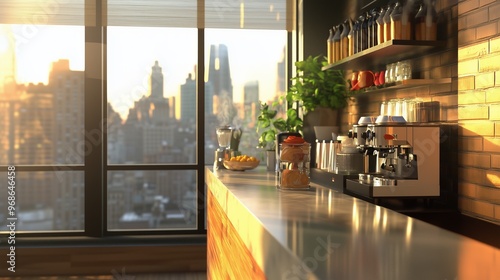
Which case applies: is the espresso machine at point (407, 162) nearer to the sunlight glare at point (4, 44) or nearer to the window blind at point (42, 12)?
the window blind at point (42, 12)

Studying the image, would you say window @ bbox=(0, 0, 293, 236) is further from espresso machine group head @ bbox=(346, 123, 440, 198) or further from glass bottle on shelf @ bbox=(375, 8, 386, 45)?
espresso machine group head @ bbox=(346, 123, 440, 198)

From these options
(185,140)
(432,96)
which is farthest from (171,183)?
(432,96)

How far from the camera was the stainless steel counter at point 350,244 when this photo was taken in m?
1.10

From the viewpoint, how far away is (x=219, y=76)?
555cm

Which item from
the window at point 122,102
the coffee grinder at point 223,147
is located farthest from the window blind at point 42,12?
the coffee grinder at point 223,147

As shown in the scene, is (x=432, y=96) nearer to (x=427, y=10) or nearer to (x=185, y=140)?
(x=427, y=10)

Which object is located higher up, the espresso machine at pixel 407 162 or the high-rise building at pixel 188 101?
the high-rise building at pixel 188 101

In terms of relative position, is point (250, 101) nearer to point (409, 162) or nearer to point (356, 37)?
point (356, 37)

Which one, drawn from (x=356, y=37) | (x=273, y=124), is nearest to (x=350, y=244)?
(x=356, y=37)

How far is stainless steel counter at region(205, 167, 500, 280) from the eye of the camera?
A: 43.3 inches

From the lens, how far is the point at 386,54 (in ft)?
11.8

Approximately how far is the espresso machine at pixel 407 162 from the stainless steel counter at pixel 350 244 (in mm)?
632

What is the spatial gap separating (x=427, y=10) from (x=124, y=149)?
3134 millimetres

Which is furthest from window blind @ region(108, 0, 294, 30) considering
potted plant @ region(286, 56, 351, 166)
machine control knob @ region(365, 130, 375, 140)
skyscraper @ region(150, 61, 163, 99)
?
machine control knob @ region(365, 130, 375, 140)
